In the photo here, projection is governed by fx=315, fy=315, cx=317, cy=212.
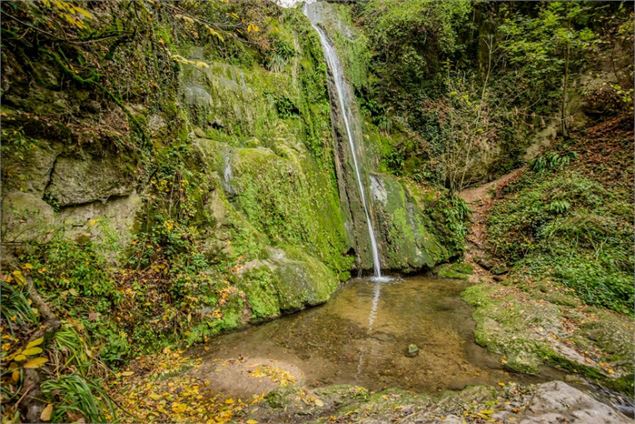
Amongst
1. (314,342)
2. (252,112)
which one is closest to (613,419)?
(314,342)

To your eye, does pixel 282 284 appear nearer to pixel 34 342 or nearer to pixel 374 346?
pixel 374 346

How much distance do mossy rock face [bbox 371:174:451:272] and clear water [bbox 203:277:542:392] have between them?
80.1 inches

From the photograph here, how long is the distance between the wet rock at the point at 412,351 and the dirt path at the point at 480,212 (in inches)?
163

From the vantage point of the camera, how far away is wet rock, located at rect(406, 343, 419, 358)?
4410mm

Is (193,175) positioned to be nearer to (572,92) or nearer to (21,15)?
(21,15)

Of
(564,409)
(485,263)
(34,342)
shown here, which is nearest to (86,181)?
(34,342)

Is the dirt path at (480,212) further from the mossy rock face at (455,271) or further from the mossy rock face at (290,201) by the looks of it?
the mossy rock face at (290,201)

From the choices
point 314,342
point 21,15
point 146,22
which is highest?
point 146,22

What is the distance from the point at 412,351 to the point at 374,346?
534 mm

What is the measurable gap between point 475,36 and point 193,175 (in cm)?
1178

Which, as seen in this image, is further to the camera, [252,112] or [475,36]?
[475,36]

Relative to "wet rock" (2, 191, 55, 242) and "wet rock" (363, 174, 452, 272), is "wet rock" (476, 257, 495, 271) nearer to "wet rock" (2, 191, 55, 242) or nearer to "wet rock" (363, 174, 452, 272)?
"wet rock" (363, 174, 452, 272)

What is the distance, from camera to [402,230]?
870 cm

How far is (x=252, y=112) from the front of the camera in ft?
25.0
